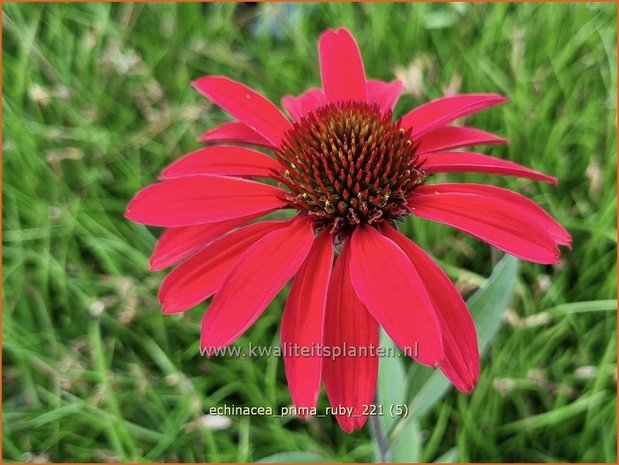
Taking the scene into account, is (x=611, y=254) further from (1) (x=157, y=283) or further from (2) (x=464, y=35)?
(1) (x=157, y=283)

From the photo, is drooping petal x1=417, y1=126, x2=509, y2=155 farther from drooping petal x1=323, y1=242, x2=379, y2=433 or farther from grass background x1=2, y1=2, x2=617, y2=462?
grass background x1=2, y1=2, x2=617, y2=462

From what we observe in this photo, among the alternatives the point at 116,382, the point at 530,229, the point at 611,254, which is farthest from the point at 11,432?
the point at 611,254

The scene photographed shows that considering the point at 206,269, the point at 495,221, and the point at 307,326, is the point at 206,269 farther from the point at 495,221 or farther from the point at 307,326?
the point at 495,221

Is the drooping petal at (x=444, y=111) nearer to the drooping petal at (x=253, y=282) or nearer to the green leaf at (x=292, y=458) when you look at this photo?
the drooping petal at (x=253, y=282)

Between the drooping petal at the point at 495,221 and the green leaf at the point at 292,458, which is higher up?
the drooping petal at the point at 495,221

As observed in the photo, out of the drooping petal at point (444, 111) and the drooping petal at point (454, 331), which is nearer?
the drooping petal at point (454, 331)

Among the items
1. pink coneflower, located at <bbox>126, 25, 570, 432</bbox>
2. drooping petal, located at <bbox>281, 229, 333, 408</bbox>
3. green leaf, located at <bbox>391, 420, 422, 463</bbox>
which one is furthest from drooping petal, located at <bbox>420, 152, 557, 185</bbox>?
green leaf, located at <bbox>391, 420, 422, 463</bbox>

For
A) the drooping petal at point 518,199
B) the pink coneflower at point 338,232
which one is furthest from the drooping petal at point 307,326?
the drooping petal at point 518,199
